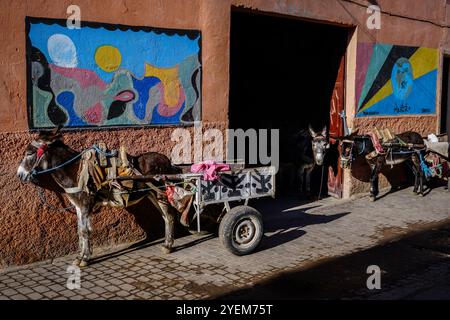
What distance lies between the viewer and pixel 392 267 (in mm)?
7215

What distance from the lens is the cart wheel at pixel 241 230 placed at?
7320mm

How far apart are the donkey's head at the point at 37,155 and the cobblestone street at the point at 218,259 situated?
137 centimetres

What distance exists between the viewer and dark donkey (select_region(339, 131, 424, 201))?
35.3 feet

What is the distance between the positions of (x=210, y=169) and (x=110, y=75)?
207cm

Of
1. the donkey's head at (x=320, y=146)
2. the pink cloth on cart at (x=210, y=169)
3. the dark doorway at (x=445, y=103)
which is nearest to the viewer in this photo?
the pink cloth on cart at (x=210, y=169)

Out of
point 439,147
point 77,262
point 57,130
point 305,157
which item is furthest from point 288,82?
point 77,262

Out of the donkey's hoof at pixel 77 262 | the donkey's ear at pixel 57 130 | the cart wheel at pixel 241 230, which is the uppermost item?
the donkey's ear at pixel 57 130

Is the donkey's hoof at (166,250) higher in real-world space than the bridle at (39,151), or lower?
lower

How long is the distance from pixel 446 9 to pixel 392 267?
9.08m

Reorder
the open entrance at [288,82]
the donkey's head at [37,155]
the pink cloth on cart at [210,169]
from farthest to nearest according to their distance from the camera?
the open entrance at [288,82] → the pink cloth on cart at [210,169] → the donkey's head at [37,155]

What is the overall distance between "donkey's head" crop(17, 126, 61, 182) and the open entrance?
629 centimetres

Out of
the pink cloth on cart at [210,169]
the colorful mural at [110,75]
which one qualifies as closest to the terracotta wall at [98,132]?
the colorful mural at [110,75]

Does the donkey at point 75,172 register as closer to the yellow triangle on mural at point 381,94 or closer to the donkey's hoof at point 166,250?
the donkey's hoof at point 166,250

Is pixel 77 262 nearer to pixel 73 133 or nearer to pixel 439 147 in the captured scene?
pixel 73 133
